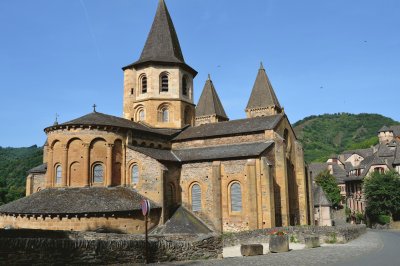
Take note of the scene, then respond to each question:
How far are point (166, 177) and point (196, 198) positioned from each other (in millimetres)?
3782

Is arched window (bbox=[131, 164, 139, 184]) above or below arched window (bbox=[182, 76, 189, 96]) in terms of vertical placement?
below

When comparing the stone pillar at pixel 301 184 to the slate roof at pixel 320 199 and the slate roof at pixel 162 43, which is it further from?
the slate roof at pixel 320 199

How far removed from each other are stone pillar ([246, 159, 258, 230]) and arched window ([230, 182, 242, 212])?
1.21 meters

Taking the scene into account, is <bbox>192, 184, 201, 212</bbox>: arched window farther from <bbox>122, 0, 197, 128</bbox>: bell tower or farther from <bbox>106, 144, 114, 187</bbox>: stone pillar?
<bbox>122, 0, 197, 128</bbox>: bell tower

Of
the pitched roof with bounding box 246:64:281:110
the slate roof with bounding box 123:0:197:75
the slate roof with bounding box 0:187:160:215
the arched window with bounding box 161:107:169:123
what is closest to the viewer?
the slate roof with bounding box 0:187:160:215

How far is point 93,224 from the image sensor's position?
972 inches

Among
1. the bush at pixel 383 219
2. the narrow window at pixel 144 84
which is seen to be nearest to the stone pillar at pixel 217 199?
the narrow window at pixel 144 84

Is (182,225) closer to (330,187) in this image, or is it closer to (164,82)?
(164,82)

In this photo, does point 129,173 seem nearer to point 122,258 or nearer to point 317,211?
point 122,258

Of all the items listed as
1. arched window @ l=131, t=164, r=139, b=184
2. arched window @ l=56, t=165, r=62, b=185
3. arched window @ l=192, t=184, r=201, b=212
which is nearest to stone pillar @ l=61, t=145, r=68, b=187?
arched window @ l=56, t=165, r=62, b=185

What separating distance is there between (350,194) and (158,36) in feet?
163

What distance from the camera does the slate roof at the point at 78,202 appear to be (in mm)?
25078

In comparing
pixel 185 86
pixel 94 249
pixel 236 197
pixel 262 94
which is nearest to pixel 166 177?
pixel 236 197

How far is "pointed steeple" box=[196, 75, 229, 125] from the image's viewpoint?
52000mm
